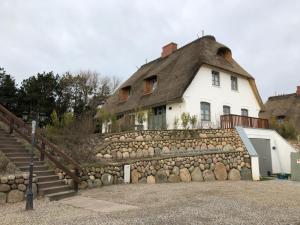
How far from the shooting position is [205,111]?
1834 centimetres

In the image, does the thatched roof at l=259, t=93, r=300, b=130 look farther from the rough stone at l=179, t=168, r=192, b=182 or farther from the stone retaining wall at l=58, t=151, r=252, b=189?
the rough stone at l=179, t=168, r=192, b=182

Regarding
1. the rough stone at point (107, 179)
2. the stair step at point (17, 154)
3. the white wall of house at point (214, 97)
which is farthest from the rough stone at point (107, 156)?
the white wall of house at point (214, 97)

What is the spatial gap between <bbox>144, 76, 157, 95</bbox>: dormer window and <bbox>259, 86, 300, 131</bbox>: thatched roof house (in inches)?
526

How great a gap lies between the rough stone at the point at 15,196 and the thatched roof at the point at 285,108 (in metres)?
25.0

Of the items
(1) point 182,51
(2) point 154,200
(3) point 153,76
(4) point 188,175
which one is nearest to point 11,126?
(2) point 154,200

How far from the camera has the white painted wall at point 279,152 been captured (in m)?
16.7

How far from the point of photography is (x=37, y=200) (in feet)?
24.9

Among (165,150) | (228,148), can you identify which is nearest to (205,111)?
(228,148)

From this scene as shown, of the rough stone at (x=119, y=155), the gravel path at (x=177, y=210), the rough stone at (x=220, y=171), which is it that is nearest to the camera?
the gravel path at (x=177, y=210)

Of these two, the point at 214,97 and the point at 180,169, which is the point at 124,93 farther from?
the point at 180,169

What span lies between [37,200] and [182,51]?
16.8 m

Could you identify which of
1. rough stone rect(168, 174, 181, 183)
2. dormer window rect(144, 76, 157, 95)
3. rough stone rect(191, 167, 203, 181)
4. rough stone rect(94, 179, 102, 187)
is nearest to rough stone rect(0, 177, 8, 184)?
rough stone rect(94, 179, 102, 187)

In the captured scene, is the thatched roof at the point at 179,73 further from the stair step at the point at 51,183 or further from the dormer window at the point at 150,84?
the stair step at the point at 51,183

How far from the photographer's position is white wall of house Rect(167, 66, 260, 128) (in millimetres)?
17422
